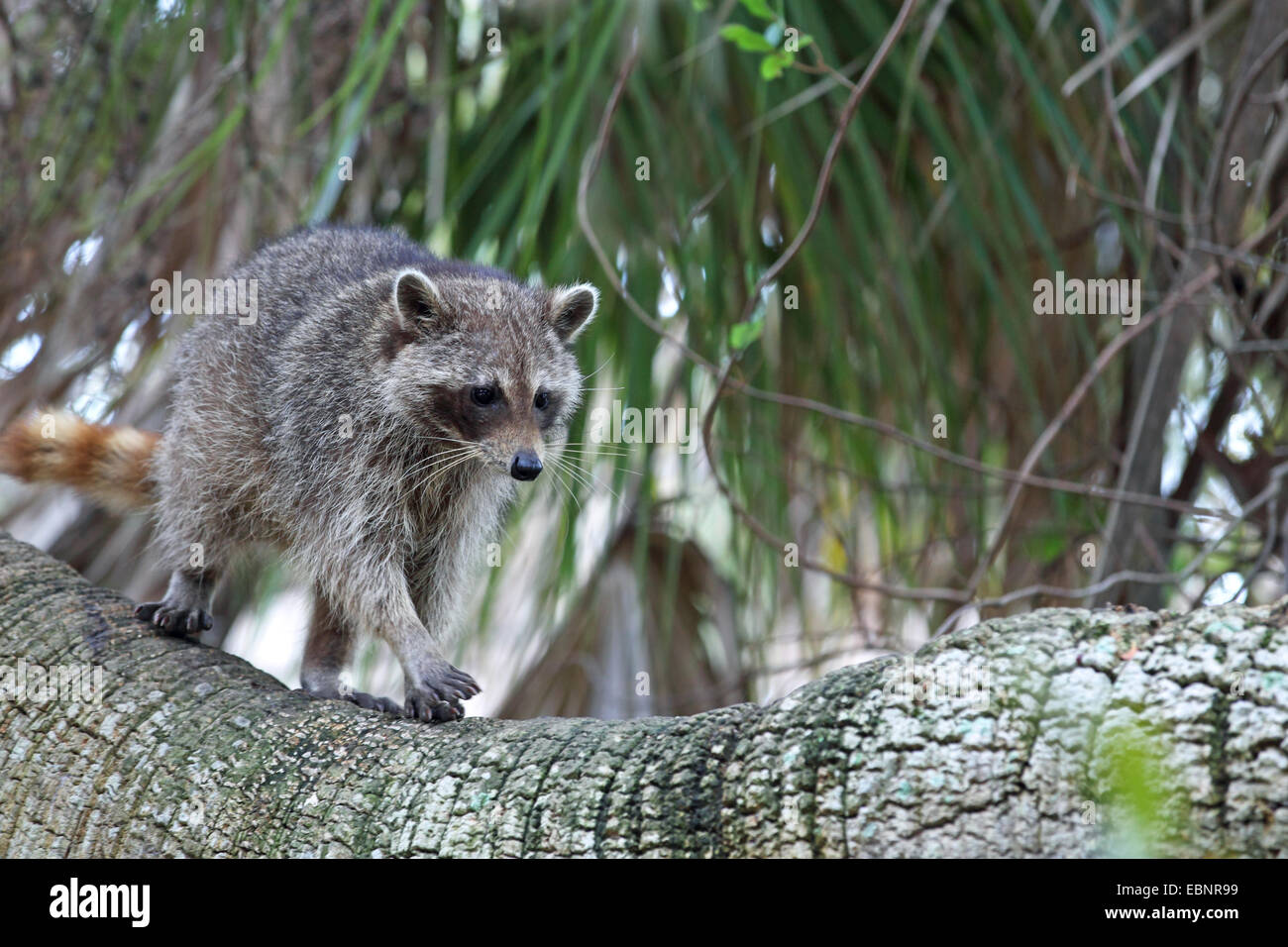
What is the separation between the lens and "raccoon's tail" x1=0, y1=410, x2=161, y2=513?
3.69 metres

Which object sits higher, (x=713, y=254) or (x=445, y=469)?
(x=713, y=254)

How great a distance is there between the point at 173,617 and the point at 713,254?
2.44m

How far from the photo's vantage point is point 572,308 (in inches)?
153

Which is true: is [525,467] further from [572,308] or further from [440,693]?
[572,308]

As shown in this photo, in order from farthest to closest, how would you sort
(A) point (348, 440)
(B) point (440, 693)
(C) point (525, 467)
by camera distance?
(A) point (348, 440) < (C) point (525, 467) < (B) point (440, 693)

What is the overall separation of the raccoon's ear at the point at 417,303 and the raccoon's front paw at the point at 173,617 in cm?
103

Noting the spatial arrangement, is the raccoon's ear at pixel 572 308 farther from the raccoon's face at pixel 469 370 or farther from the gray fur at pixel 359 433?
the raccoon's face at pixel 469 370

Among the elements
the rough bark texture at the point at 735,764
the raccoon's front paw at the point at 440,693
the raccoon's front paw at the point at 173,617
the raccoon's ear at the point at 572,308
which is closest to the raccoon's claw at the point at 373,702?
the raccoon's front paw at the point at 440,693

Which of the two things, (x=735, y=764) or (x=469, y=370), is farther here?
(x=469, y=370)

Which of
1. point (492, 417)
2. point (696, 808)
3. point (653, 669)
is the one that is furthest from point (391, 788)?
point (653, 669)

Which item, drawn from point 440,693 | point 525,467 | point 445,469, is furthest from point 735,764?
point 445,469

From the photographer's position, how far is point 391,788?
204 centimetres
